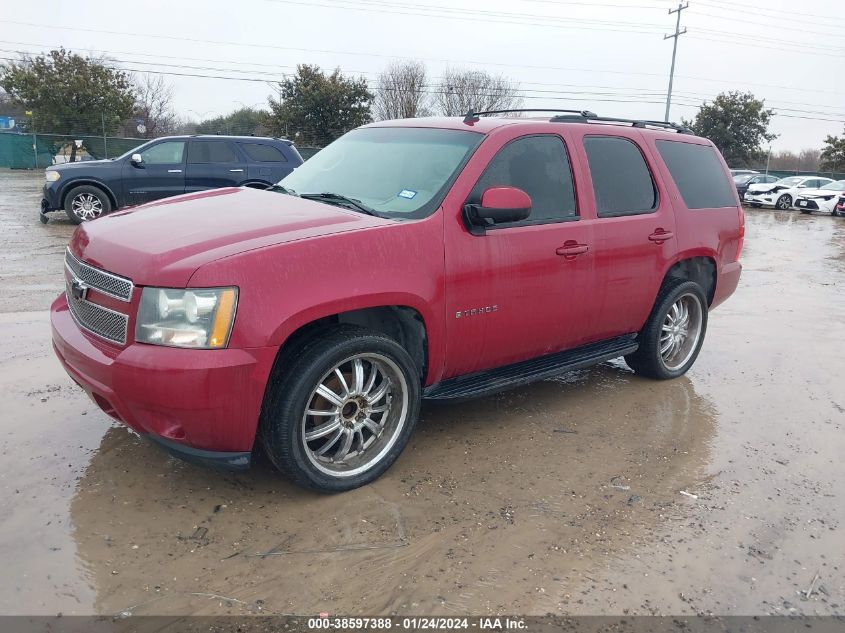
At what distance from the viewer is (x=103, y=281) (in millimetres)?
3096

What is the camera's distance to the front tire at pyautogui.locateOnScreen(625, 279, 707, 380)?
195 inches

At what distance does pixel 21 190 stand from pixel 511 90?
42832 millimetres

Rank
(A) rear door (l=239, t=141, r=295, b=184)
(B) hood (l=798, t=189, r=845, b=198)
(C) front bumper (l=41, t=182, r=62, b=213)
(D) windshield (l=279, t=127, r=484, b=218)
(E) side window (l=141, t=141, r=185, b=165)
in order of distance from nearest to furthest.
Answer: (D) windshield (l=279, t=127, r=484, b=218), (C) front bumper (l=41, t=182, r=62, b=213), (E) side window (l=141, t=141, r=185, b=165), (A) rear door (l=239, t=141, r=295, b=184), (B) hood (l=798, t=189, r=845, b=198)

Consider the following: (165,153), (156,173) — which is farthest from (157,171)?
(165,153)

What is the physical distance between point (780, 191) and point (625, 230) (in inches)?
1078

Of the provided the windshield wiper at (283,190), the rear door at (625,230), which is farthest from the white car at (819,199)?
the windshield wiper at (283,190)

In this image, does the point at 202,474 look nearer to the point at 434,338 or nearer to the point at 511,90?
the point at 434,338

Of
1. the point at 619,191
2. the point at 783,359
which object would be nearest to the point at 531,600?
the point at 619,191

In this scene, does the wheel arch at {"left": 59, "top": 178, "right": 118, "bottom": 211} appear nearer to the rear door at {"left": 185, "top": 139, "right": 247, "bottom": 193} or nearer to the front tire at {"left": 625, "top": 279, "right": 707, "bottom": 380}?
the rear door at {"left": 185, "top": 139, "right": 247, "bottom": 193}

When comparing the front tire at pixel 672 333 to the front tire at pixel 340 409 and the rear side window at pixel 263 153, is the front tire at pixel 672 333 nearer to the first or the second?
the front tire at pixel 340 409

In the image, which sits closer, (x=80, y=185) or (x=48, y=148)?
(x=80, y=185)

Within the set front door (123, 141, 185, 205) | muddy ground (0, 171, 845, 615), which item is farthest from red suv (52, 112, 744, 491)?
front door (123, 141, 185, 205)

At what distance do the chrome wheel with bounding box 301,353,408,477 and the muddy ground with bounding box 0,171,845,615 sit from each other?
7.5 inches

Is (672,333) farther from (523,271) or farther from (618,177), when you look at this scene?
(523,271)
